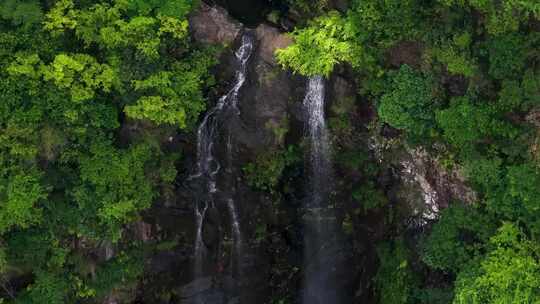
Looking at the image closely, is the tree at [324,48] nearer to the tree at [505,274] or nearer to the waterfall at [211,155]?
the waterfall at [211,155]

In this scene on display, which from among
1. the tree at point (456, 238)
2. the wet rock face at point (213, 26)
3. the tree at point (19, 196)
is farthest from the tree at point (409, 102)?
the tree at point (19, 196)

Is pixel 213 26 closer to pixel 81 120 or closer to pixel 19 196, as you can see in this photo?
pixel 81 120

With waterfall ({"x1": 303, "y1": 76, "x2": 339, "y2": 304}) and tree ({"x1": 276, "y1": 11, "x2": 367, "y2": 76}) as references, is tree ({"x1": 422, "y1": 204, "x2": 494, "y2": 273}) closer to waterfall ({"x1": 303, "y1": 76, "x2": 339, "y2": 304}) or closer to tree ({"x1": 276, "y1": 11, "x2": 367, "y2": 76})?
waterfall ({"x1": 303, "y1": 76, "x2": 339, "y2": 304})

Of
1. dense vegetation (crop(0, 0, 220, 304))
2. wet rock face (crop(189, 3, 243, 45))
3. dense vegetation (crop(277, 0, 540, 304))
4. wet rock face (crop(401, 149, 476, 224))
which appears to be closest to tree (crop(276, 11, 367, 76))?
dense vegetation (crop(277, 0, 540, 304))

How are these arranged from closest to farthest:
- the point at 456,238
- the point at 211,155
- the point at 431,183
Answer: the point at 456,238, the point at 431,183, the point at 211,155

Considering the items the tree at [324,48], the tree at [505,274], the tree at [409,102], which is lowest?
the tree at [505,274]

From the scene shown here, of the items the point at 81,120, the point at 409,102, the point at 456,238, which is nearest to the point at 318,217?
the point at 456,238
